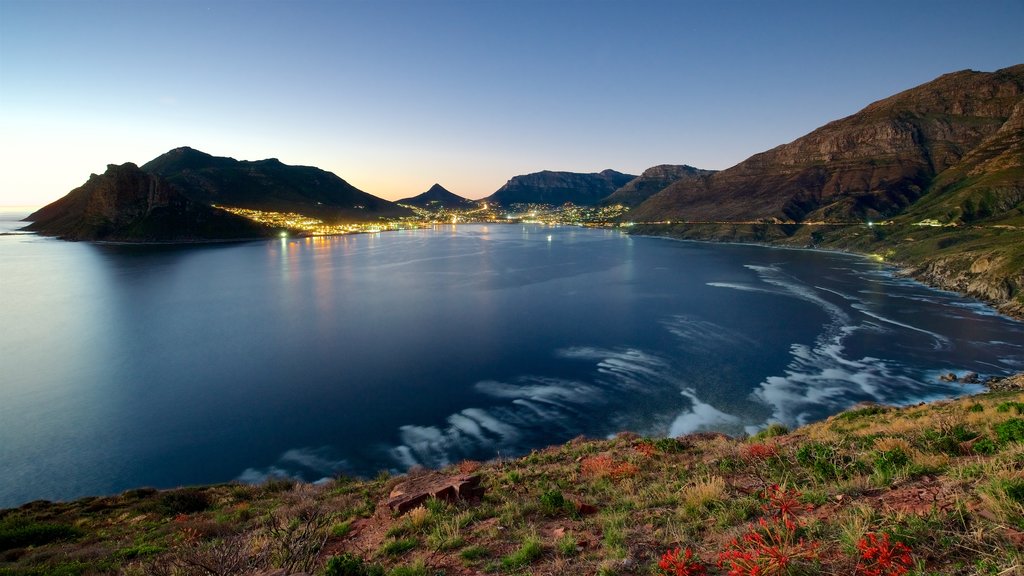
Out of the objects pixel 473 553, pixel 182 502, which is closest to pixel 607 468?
pixel 473 553

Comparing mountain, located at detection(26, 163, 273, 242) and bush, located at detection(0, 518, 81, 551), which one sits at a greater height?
mountain, located at detection(26, 163, 273, 242)

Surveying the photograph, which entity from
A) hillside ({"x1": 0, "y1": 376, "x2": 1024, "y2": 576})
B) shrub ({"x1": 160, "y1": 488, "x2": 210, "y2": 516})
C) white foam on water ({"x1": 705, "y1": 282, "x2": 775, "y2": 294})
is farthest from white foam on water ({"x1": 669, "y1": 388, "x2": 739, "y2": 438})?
white foam on water ({"x1": 705, "y1": 282, "x2": 775, "y2": 294})

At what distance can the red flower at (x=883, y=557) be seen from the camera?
227 inches

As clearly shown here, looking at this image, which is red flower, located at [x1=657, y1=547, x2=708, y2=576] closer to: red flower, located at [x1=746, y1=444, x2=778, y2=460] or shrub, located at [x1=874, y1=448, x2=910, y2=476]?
shrub, located at [x1=874, y1=448, x2=910, y2=476]

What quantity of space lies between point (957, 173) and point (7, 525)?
26408 centimetres

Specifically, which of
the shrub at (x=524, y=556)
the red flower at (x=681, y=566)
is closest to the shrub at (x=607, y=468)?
the shrub at (x=524, y=556)

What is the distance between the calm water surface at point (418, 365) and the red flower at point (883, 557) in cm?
2345

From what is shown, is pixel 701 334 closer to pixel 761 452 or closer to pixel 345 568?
pixel 761 452

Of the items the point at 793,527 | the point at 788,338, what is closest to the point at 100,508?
the point at 793,527

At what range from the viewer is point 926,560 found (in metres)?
6.03

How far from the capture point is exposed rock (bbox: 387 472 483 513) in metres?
13.3

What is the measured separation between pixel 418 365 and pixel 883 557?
138 feet

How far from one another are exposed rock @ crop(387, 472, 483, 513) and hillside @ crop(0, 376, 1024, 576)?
6 centimetres

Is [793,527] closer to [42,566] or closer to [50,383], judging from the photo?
[42,566]
